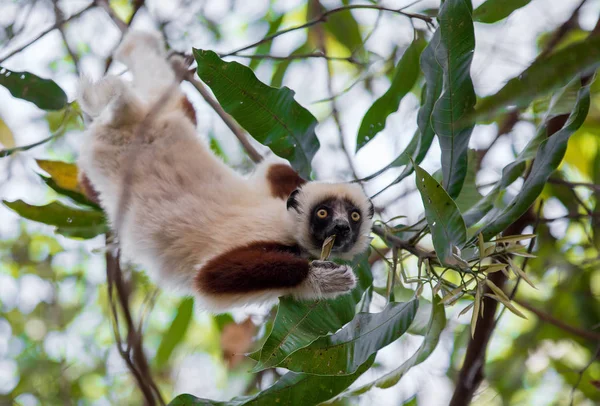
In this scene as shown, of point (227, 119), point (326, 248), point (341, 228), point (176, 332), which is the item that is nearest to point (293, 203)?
point (341, 228)

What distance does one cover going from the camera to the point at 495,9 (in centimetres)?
313

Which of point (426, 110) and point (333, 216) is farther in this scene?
point (333, 216)

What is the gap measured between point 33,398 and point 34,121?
262 cm

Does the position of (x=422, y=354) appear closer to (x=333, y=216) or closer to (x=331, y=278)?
(x=331, y=278)

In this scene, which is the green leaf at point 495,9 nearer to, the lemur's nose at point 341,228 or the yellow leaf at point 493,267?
the lemur's nose at point 341,228

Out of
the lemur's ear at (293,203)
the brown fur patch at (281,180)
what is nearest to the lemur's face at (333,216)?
the lemur's ear at (293,203)

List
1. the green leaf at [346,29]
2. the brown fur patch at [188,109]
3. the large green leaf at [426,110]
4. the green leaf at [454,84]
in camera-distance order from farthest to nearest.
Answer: the green leaf at [346,29] → the brown fur patch at [188,109] → the large green leaf at [426,110] → the green leaf at [454,84]

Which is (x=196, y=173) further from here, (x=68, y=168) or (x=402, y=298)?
(x=402, y=298)

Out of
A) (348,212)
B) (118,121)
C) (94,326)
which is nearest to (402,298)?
(348,212)

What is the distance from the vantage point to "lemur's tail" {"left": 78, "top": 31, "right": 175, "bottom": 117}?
12.1 ft

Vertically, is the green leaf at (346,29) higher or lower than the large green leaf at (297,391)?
higher

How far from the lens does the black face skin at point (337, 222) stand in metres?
3.35

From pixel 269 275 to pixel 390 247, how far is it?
651mm

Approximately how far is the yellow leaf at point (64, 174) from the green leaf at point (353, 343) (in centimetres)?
227
